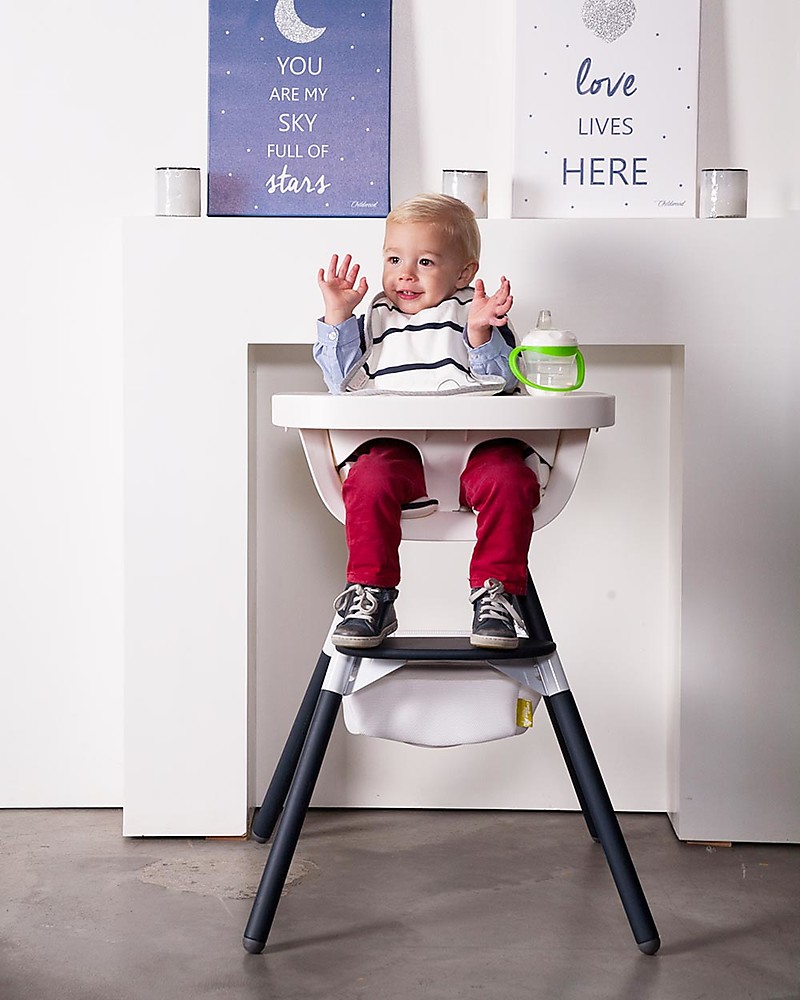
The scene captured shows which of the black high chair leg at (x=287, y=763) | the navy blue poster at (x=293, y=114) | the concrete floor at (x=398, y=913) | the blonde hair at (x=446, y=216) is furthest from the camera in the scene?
the navy blue poster at (x=293, y=114)

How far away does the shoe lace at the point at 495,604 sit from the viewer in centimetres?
159

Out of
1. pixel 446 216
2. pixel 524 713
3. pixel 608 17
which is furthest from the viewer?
pixel 608 17

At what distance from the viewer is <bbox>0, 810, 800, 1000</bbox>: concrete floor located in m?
1.54

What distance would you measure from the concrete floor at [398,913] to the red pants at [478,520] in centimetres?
47

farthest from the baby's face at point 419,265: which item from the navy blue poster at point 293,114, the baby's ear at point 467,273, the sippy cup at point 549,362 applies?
the navy blue poster at point 293,114

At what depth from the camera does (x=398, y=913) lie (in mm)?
1749

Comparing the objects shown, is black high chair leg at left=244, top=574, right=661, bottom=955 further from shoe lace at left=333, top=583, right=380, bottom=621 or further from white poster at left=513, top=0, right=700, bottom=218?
white poster at left=513, top=0, right=700, bottom=218

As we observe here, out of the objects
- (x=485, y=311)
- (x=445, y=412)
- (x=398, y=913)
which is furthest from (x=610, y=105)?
(x=398, y=913)

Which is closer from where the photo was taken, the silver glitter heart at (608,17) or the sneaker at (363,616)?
the sneaker at (363,616)

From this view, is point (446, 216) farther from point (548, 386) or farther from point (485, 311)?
point (548, 386)

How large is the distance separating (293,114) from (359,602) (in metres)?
0.90

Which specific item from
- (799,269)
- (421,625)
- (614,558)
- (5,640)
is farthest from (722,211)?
(5,640)

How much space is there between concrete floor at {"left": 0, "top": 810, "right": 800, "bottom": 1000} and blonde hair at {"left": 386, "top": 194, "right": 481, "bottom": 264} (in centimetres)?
92

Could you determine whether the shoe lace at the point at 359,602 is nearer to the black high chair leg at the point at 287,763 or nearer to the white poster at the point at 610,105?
the black high chair leg at the point at 287,763
